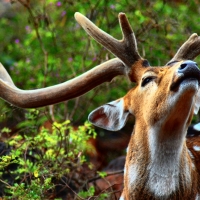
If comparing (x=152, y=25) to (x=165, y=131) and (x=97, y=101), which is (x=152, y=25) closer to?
(x=97, y=101)

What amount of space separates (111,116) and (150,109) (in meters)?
0.69

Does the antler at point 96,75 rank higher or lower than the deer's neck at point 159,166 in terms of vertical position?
higher

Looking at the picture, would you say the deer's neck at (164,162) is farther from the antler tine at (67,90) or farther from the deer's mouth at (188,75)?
the antler tine at (67,90)

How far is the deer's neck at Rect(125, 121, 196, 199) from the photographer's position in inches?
243

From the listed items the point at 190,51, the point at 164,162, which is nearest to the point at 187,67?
the point at 164,162

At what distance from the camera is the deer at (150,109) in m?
5.98

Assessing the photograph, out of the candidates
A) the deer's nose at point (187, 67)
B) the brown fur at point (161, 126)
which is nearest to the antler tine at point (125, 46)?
the brown fur at point (161, 126)

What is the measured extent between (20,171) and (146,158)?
5.36ft

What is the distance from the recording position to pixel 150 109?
617 centimetres

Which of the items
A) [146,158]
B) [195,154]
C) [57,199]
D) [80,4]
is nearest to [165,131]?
[146,158]

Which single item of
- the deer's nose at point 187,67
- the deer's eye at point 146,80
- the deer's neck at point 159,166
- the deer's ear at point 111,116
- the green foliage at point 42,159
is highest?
the deer's nose at point 187,67

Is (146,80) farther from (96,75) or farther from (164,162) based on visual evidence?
(164,162)

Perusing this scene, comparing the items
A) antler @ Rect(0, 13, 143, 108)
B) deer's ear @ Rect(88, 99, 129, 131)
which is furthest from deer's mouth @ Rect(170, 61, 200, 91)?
deer's ear @ Rect(88, 99, 129, 131)

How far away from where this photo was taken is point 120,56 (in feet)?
21.9
